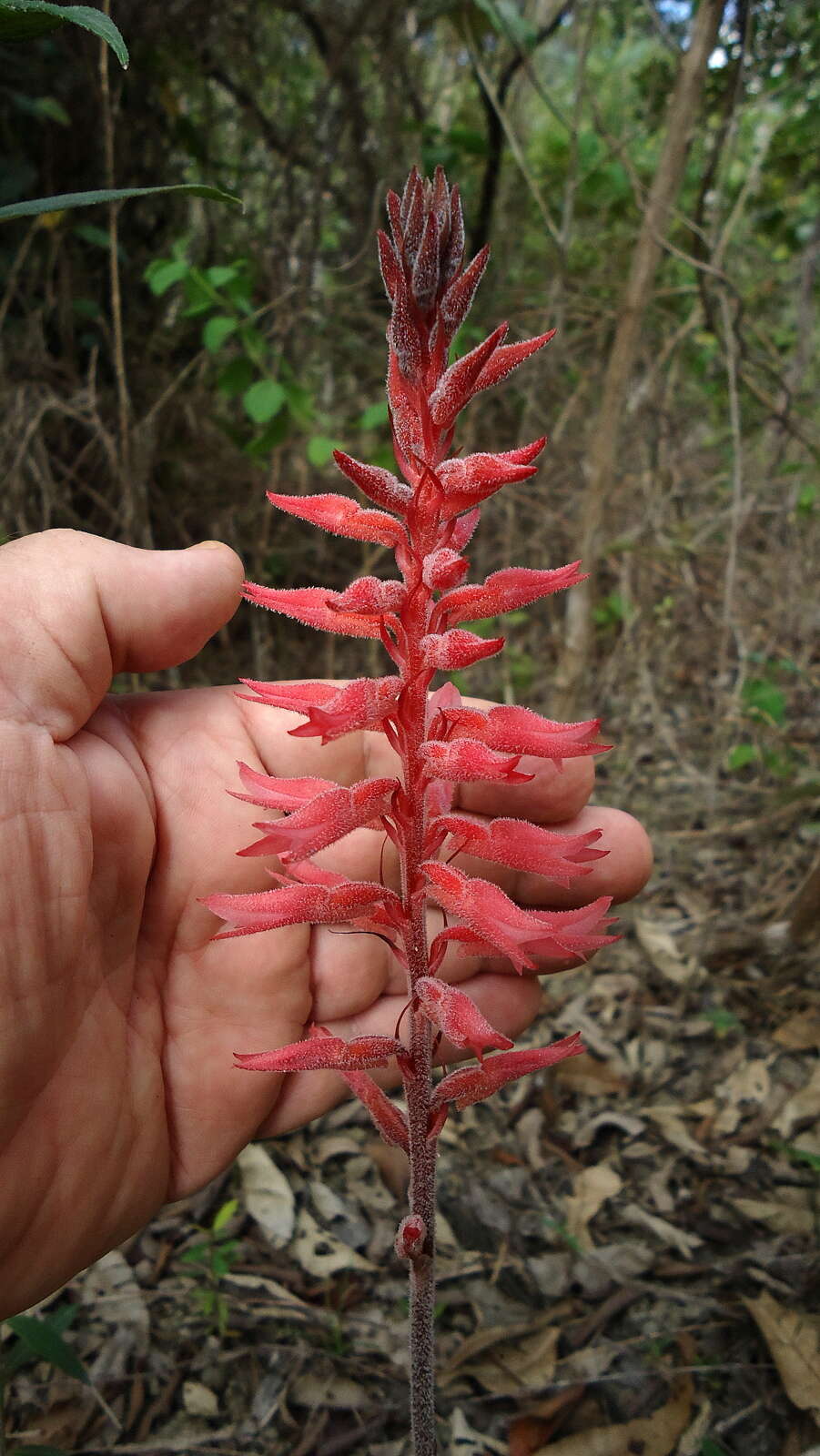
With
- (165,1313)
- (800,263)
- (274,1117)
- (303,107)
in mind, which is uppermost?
(303,107)

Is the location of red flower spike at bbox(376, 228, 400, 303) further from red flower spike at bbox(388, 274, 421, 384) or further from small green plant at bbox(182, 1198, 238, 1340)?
small green plant at bbox(182, 1198, 238, 1340)

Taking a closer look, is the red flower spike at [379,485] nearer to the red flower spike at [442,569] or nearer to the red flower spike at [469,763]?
the red flower spike at [442,569]

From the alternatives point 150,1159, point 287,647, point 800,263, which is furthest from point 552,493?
point 150,1159

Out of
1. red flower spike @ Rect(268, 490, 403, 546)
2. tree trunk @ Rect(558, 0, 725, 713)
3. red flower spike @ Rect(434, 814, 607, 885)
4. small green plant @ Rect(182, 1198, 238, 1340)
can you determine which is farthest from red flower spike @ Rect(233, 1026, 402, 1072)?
tree trunk @ Rect(558, 0, 725, 713)

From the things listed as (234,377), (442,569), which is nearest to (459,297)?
(442,569)

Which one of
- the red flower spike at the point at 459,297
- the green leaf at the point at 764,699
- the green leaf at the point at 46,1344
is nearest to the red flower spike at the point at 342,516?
the red flower spike at the point at 459,297

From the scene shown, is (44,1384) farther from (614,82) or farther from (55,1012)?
(614,82)
